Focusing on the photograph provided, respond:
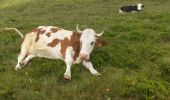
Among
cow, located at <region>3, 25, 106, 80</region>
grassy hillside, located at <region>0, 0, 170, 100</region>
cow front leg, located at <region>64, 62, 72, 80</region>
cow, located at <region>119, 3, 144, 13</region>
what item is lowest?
cow, located at <region>119, 3, 144, 13</region>

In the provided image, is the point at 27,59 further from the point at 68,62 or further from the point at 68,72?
the point at 68,72

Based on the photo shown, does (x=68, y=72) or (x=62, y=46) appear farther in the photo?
(x=62, y=46)

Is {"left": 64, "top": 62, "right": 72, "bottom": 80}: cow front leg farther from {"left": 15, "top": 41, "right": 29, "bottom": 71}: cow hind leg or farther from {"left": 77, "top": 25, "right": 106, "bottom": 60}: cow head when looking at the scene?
{"left": 15, "top": 41, "right": 29, "bottom": 71}: cow hind leg

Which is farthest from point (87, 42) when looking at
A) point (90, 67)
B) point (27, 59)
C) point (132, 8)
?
point (132, 8)

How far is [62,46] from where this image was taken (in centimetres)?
1194

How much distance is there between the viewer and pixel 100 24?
802 inches

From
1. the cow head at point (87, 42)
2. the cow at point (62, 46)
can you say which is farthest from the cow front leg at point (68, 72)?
the cow head at point (87, 42)

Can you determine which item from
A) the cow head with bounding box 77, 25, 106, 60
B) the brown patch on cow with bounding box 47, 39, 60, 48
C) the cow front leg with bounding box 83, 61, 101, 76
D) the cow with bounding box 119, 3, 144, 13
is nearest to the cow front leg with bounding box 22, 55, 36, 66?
the brown patch on cow with bounding box 47, 39, 60, 48

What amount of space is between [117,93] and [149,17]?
13.0 metres

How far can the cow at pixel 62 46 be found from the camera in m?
11.4

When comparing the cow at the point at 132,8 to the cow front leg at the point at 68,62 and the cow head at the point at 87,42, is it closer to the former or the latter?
the cow head at the point at 87,42

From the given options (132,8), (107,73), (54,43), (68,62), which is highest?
(54,43)

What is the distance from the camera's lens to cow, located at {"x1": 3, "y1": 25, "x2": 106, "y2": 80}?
11.4 meters

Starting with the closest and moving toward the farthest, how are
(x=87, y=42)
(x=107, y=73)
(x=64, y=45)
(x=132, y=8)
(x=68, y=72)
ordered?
1. (x=68, y=72)
2. (x=107, y=73)
3. (x=87, y=42)
4. (x=64, y=45)
5. (x=132, y=8)
